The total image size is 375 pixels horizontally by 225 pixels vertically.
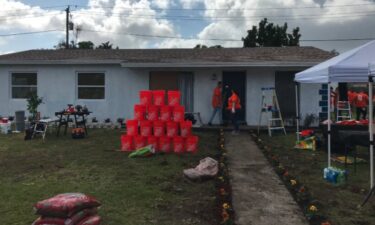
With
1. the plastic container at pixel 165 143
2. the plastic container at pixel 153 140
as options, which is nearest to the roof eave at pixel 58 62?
the plastic container at pixel 153 140

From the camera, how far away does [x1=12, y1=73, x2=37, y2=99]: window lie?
1702 cm

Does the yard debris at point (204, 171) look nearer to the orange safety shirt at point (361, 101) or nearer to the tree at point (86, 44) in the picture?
the orange safety shirt at point (361, 101)

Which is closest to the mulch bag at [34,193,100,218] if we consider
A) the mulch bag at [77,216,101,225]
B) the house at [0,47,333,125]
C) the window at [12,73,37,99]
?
the mulch bag at [77,216,101,225]

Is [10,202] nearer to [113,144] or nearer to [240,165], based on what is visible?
[240,165]

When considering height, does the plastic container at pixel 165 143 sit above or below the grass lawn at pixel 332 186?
above

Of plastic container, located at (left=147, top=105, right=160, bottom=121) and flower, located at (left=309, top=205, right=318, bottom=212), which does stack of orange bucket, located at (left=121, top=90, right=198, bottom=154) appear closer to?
plastic container, located at (left=147, top=105, right=160, bottom=121)

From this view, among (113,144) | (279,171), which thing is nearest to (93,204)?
(279,171)

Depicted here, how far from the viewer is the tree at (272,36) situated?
4038cm

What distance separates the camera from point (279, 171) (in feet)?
26.0

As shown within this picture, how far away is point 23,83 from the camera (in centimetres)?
1709

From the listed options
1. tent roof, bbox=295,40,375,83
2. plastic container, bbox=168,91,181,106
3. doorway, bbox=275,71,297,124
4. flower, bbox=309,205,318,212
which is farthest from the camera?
doorway, bbox=275,71,297,124

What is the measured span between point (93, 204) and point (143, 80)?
465 inches

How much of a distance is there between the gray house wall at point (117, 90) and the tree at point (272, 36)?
1007 inches

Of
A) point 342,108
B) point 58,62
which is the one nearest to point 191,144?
point 342,108
